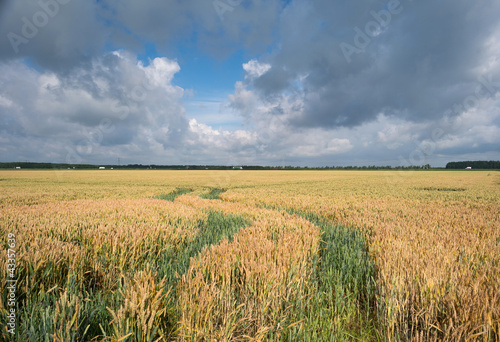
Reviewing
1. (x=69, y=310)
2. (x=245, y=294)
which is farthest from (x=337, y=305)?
(x=69, y=310)

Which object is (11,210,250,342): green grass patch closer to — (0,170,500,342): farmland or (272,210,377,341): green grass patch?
(0,170,500,342): farmland

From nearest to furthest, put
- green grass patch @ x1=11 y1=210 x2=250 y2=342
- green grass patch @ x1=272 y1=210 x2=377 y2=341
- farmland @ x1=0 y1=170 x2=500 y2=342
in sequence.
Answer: green grass patch @ x1=11 y1=210 x2=250 y2=342
farmland @ x1=0 y1=170 x2=500 y2=342
green grass patch @ x1=272 y1=210 x2=377 y2=341

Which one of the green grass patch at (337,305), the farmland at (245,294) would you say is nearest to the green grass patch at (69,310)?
the farmland at (245,294)

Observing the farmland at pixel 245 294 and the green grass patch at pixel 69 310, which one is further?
the farmland at pixel 245 294

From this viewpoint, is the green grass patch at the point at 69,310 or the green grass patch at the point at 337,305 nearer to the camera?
the green grass patch at the point at 69,310

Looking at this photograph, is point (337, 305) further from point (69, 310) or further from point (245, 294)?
point (69, 310)

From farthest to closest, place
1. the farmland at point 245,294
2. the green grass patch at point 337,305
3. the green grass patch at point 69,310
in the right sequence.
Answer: the green grass patch at point 337,305, the farmland at point 245,294, the green grass patch at point 69,310

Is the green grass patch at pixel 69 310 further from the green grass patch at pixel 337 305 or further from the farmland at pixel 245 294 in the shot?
the green grass patch at pixel 337 305

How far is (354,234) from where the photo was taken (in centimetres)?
689

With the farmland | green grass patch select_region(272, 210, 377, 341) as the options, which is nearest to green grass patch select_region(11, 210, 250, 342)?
the farmland

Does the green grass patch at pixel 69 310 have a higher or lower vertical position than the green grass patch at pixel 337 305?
higher

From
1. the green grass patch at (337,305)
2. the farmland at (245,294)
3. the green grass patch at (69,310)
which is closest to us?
the green grass patch at (69,310)

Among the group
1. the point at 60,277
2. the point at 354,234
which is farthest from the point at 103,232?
the point at 354,234

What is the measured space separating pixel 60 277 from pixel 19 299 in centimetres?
51
